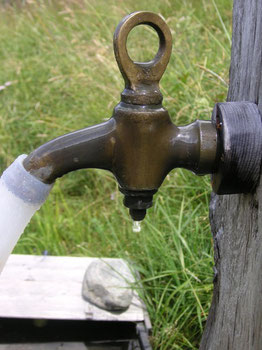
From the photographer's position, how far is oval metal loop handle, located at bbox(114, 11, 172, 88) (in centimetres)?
74

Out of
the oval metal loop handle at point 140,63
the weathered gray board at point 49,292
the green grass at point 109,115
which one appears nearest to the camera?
the oval metal loop handle at point 140,63

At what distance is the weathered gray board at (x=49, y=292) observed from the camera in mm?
1751

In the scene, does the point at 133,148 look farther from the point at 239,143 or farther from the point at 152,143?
the point at 239,143

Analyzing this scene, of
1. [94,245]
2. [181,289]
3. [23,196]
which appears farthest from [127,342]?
[23,196]

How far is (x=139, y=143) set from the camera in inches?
30.9

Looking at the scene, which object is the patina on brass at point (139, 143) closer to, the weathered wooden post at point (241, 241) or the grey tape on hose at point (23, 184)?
the grey tape on hose at point (23, 184)

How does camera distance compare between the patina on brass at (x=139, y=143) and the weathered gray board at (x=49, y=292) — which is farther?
the weathered gray board at (x=49, y=292)

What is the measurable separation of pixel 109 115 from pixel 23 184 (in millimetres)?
2261

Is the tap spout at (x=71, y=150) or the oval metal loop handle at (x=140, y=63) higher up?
the oval metal loop handle at (x=140, y=63)

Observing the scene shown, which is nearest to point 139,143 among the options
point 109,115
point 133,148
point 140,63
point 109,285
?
point 133,148

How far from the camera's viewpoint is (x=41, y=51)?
4414 millimetres

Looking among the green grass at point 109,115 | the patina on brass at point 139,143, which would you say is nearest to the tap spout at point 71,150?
the patina on brass at point 139,143

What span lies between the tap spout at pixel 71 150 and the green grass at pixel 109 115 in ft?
3.40

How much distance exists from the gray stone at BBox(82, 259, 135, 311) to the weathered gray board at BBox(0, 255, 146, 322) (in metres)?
0.03
